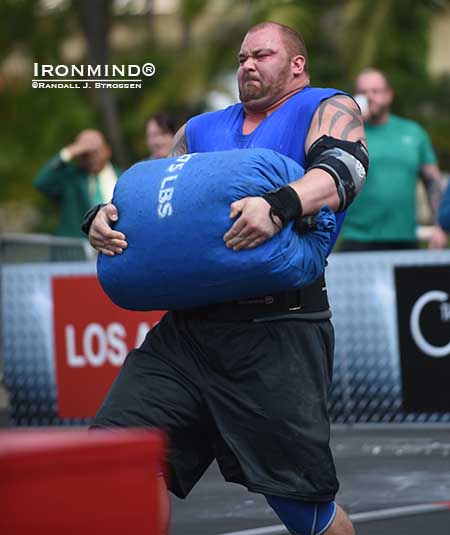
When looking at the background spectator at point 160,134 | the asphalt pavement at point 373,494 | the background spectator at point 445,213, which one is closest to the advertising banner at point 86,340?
the background spectator at point 160,134

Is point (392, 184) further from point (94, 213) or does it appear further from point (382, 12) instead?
point (382, 12)

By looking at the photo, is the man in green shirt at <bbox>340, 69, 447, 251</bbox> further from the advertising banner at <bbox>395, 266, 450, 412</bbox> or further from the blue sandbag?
the blue sandbag

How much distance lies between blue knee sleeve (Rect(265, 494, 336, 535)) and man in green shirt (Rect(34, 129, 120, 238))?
600 cm

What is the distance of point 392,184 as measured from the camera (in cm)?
925

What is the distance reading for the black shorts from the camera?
4344mm

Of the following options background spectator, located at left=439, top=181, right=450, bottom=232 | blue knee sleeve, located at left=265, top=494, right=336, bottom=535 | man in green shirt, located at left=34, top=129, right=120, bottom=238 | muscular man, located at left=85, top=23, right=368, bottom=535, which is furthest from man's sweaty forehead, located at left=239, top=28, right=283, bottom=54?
man in green shirt, located at left=34, top=129, right=120, bottom=238

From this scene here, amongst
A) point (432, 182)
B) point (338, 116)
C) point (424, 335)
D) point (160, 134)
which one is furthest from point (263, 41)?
point (432, 182)

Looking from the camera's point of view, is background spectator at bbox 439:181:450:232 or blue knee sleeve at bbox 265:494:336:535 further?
background spectator at bbox 439:181:450:232

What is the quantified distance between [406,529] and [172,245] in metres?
2.09

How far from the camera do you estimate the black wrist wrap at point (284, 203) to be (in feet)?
13.5

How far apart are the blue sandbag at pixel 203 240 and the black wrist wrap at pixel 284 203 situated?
4 cm

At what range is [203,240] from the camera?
4188mm

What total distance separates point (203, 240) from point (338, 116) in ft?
2.07

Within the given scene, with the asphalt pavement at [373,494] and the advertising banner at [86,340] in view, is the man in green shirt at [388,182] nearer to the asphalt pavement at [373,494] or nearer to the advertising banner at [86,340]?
the asphalt pavement at [373,494]
